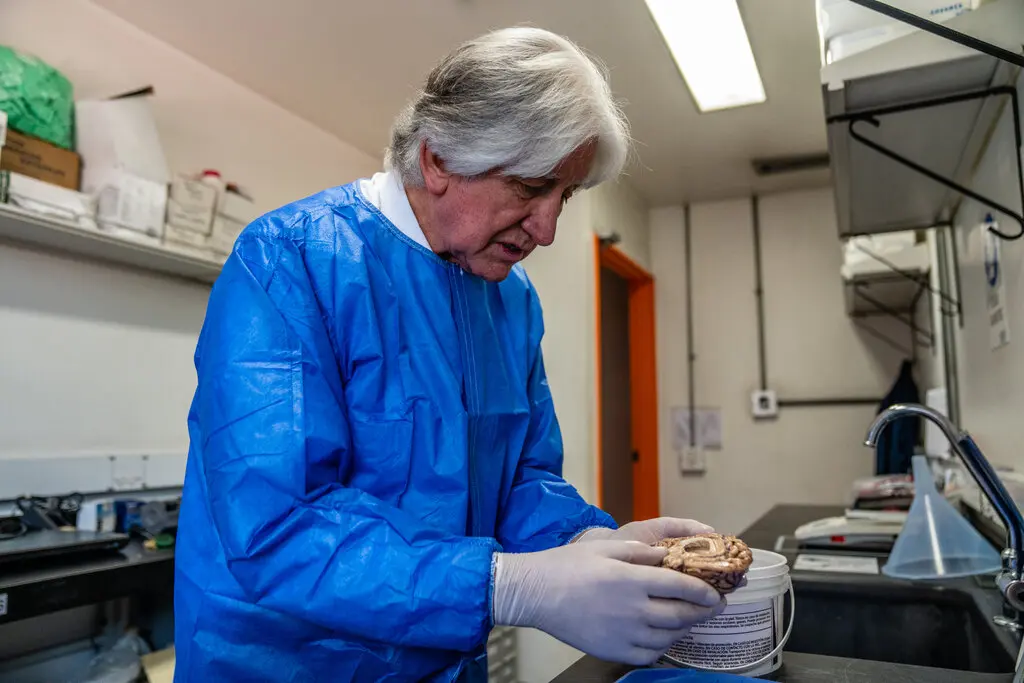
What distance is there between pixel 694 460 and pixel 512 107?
3558 millimetres

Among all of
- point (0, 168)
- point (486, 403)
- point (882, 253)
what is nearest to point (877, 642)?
point (486, 403)

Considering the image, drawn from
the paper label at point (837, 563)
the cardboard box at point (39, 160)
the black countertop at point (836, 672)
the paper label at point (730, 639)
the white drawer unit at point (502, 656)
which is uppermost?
the cardboard box at point (39, 160)

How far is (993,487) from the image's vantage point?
3.09ft

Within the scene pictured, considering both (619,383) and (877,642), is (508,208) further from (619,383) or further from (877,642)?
(619,383)

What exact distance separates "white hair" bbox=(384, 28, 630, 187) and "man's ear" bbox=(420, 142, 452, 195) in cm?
1

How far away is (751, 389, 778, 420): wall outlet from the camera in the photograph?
3979mm

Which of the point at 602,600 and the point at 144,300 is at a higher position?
the point at 144,300

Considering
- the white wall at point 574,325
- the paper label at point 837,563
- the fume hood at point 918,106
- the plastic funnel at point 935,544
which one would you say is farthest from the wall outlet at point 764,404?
the plastic funnel at point 935,544

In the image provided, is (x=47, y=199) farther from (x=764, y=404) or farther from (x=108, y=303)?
(x=764, y=404)

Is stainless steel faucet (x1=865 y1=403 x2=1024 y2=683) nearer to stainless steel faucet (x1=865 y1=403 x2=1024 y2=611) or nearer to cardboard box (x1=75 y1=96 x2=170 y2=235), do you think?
stainless steel faucet (x1=865 y1=403 x2=1024 y2=611)

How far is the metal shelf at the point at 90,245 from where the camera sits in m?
1.95

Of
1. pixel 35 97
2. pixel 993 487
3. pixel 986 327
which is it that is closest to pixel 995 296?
pixel 986 327

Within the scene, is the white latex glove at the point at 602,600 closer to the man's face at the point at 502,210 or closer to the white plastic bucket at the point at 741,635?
the white plastic bucket at the point at 741,635

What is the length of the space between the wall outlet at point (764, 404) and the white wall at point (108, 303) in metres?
2.79
